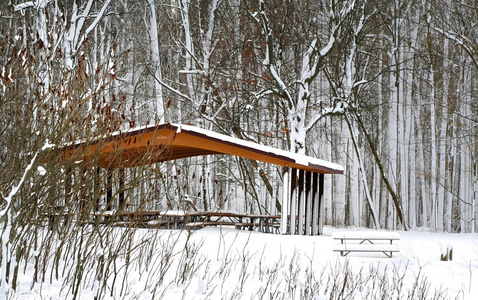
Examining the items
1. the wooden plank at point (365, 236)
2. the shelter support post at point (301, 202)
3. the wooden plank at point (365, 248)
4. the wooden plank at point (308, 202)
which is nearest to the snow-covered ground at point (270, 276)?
the wooden plank at point (365, 248)

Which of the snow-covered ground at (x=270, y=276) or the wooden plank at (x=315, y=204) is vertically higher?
the wooden plank at (x=315, y=204)

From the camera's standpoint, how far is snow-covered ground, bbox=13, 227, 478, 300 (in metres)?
5.39

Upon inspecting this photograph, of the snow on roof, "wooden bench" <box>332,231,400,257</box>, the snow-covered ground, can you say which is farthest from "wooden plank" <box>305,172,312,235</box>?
"wooden bench" <box>332,231,400,257</box>

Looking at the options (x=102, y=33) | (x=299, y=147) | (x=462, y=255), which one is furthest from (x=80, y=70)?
(x=102, y=33)

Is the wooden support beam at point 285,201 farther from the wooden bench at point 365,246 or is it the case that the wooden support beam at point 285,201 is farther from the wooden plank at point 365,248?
the wooden plank at point 365,248

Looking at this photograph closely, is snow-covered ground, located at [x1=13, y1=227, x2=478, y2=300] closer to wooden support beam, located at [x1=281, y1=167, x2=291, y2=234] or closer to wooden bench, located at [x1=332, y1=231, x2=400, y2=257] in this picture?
wooden bench, located at [x1=332, y1=231, x2=400, y2=257]

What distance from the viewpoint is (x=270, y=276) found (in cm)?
564

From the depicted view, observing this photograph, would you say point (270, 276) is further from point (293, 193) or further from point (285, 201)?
point (293, 193)

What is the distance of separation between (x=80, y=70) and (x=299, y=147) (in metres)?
10.8

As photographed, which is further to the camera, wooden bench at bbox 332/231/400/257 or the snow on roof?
the snow on roof

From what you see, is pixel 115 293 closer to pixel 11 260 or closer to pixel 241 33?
pixel 11 260

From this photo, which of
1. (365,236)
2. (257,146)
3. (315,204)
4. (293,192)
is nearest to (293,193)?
(293,192)

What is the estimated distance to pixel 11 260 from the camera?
206 inches

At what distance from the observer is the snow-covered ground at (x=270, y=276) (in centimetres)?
539
